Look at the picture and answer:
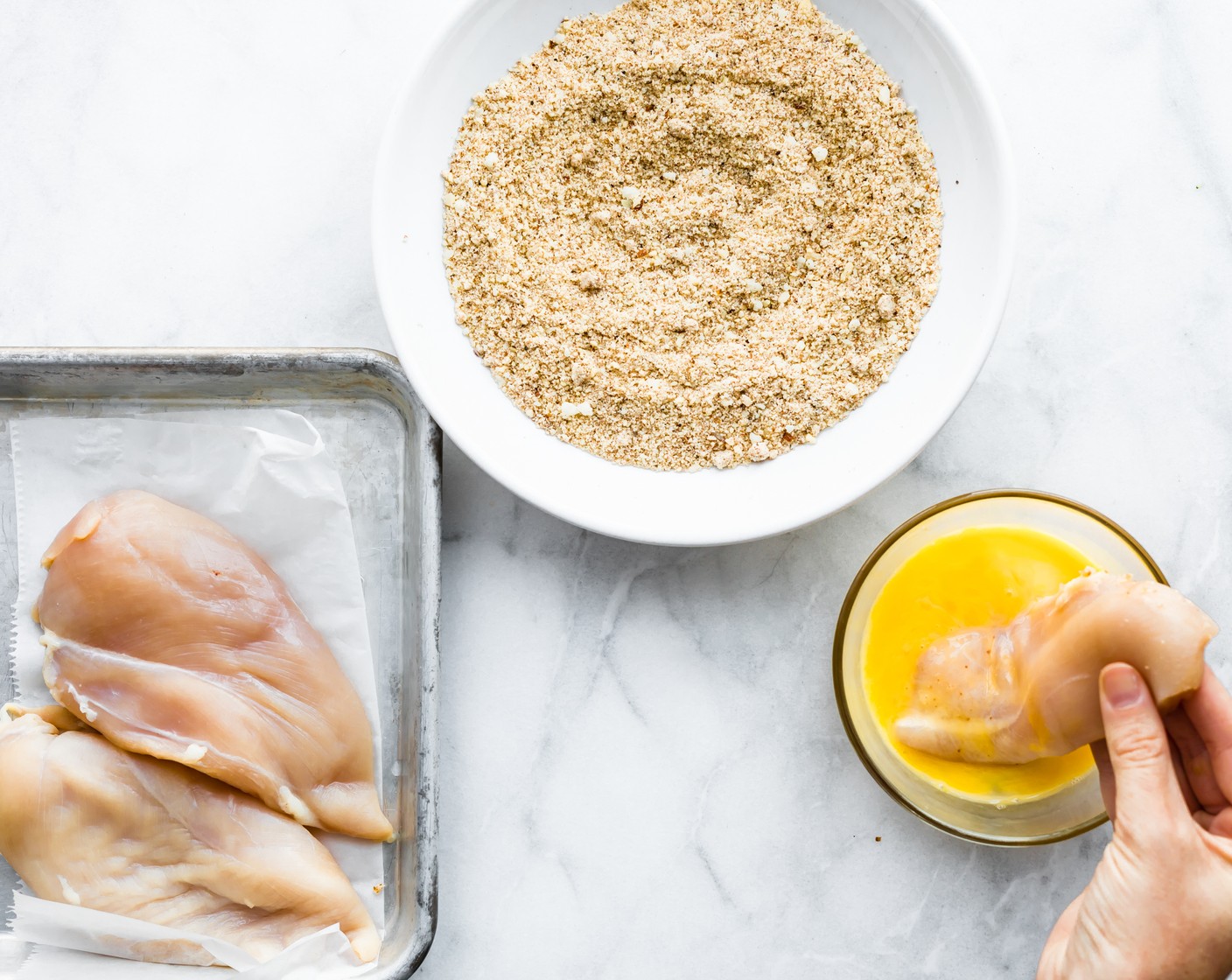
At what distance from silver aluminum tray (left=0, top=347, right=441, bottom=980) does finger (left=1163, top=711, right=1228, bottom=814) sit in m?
0.84

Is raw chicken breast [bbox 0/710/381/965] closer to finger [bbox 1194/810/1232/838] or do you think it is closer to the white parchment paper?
the white parchment paper

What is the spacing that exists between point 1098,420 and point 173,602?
119cm

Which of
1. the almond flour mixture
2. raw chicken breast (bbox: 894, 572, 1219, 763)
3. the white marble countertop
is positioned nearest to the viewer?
raw chicken breast (bbox: 894, 572, 1219, 763)

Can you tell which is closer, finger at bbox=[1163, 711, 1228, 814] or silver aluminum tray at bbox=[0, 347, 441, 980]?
finger at bbox=[1163, 711, 1228, 814]

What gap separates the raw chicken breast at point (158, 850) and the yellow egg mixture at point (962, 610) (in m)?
0.70

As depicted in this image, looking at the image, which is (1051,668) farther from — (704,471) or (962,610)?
(704,471)

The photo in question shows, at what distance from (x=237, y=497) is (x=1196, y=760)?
1157 millimetres

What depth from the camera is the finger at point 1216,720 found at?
1029 mm

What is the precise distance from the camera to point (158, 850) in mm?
1214

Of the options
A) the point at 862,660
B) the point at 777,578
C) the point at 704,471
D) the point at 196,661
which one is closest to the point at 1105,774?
the point at 862,660

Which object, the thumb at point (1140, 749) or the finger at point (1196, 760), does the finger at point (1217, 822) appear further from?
the thumb at point (1140, 749)

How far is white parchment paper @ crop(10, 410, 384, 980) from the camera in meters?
1.27

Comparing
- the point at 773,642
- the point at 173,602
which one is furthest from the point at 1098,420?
the point at 173,602

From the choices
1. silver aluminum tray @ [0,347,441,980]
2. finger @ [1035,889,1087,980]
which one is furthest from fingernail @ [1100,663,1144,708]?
silver aluminum tray @ [0,347,441,980]
